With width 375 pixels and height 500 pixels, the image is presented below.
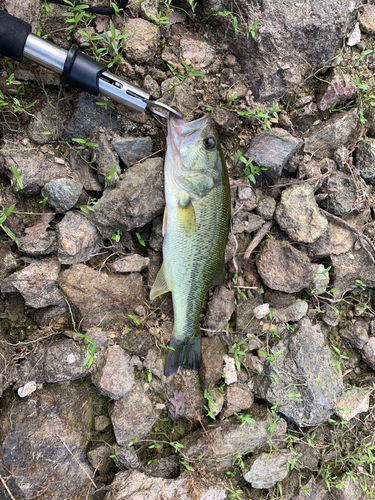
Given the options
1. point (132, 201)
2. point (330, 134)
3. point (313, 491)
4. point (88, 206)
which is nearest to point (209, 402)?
point (313, 491)

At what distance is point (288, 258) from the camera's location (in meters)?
3.30

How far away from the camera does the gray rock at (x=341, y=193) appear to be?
3.44m

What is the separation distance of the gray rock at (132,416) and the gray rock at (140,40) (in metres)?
2.96

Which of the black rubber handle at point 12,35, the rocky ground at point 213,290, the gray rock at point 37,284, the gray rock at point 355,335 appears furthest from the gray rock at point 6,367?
the gray rock at point 355,335

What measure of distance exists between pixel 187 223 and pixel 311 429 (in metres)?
2.58

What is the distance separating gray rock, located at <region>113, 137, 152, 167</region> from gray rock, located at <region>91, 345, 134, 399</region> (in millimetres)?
1690

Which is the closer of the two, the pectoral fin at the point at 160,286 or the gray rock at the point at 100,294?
the gray rock at the point at 100,294

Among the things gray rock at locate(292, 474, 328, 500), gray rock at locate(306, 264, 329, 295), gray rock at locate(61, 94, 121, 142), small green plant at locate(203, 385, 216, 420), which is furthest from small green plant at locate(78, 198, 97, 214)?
gray rock at locate(292, 474, 328, 500)

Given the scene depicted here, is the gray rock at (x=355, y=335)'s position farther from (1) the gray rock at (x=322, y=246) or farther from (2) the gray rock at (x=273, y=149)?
(2) the gray rock at (x=273, y=149)

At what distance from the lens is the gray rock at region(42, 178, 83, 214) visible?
8.89 ft

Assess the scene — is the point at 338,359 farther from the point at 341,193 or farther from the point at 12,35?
the point at 12,35

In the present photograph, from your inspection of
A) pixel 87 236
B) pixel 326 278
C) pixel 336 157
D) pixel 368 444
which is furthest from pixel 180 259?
pixel 368 444

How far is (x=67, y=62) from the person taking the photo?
2.46 meters

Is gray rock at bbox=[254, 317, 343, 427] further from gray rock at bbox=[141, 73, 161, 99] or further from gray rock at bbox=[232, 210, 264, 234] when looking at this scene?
gray rock at bbox=[141, 73, 161, 99]
